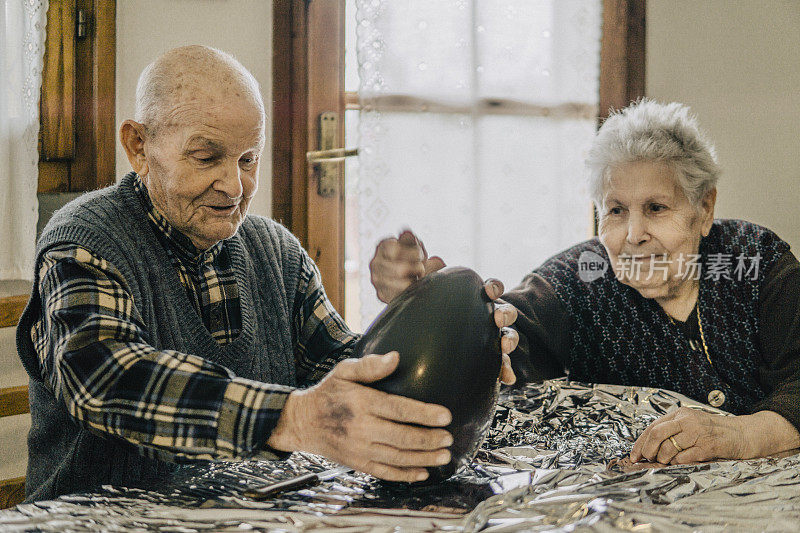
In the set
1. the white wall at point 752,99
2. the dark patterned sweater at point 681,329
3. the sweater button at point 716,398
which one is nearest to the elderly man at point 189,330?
the dark patterned sweater at point 681,329

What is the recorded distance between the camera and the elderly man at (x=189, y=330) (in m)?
0.86

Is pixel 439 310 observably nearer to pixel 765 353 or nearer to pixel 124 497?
pixel 124 497

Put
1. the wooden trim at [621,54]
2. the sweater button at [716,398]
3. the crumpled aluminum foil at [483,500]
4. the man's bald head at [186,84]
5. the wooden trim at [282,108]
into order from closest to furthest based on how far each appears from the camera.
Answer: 1. the crumpled aluminum foil at [483,500]
2. the man's bald head at [186,84]
3. the sweater button at [716,398]
4. the wooden trim at [282,108]
5. the wooden trim at [621,54]

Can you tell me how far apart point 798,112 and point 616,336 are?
2132mm

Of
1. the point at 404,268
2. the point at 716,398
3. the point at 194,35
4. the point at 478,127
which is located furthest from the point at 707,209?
the point at 194,35

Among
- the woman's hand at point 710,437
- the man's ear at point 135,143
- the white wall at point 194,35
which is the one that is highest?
the white wall at point 194,35

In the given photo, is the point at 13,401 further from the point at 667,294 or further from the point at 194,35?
the point at 667,294

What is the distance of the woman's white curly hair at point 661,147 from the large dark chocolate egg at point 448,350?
0.76 metres

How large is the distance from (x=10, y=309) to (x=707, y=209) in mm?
1746

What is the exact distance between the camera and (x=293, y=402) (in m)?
0.89

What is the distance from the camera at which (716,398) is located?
1515mm

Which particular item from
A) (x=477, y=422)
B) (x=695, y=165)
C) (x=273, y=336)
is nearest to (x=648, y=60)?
(x=695, y=165)

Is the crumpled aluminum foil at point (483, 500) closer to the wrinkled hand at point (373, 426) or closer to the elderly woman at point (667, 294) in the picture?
the wrinkled hand at point (373, 426)

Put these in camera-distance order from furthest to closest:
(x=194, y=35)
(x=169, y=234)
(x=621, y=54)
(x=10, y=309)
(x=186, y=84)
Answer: (x=621, y=54) < (x=194, y=35) < (x=10, y=309) < (x=169, y=234) < (x=186, y=84)
